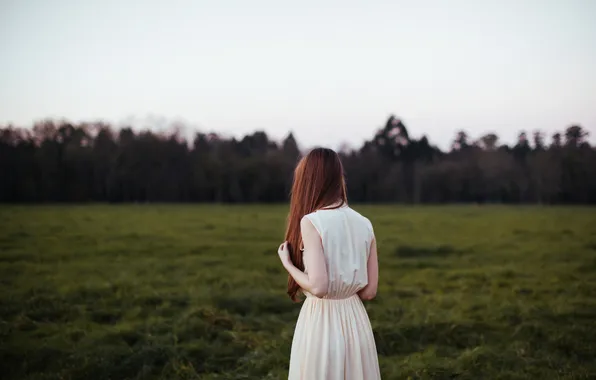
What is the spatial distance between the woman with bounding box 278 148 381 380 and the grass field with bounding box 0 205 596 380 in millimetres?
3042

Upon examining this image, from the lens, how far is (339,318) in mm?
2834

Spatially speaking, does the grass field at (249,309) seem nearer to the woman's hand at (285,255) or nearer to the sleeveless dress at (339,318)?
the sleeveless dress at (339,318)

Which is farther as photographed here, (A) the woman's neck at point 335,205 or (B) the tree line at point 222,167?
(B) the tree line at point 222,167

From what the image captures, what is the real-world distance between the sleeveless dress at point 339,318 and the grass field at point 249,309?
3.01 m

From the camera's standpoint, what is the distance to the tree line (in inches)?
1743

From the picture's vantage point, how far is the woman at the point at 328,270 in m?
2.65

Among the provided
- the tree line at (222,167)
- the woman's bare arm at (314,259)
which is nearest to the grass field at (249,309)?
the woman's bare arm at (314,259)

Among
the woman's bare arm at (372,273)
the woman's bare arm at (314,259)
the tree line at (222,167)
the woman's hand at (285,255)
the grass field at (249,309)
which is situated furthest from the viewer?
the tree line at (222,167)

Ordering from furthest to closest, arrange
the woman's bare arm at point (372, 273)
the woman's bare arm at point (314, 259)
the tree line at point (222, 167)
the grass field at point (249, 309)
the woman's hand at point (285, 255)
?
the tree line at point (222, 167) < the grass field at point (249, 309) < the woman's bare arm at point (372, 273) < the woman's hand at point (285, 255) < the woman's bare arm at point (314, 259)

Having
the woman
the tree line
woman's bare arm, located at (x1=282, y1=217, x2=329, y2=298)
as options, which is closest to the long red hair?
the woman

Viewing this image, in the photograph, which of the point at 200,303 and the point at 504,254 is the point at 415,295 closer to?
the point at 200,303

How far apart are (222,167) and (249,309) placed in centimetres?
5014

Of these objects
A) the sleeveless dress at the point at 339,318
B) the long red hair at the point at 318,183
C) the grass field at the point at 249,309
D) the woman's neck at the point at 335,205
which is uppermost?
the long red hair at the point at 318,183

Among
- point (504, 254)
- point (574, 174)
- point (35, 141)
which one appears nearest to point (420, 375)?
point (504, 254)
